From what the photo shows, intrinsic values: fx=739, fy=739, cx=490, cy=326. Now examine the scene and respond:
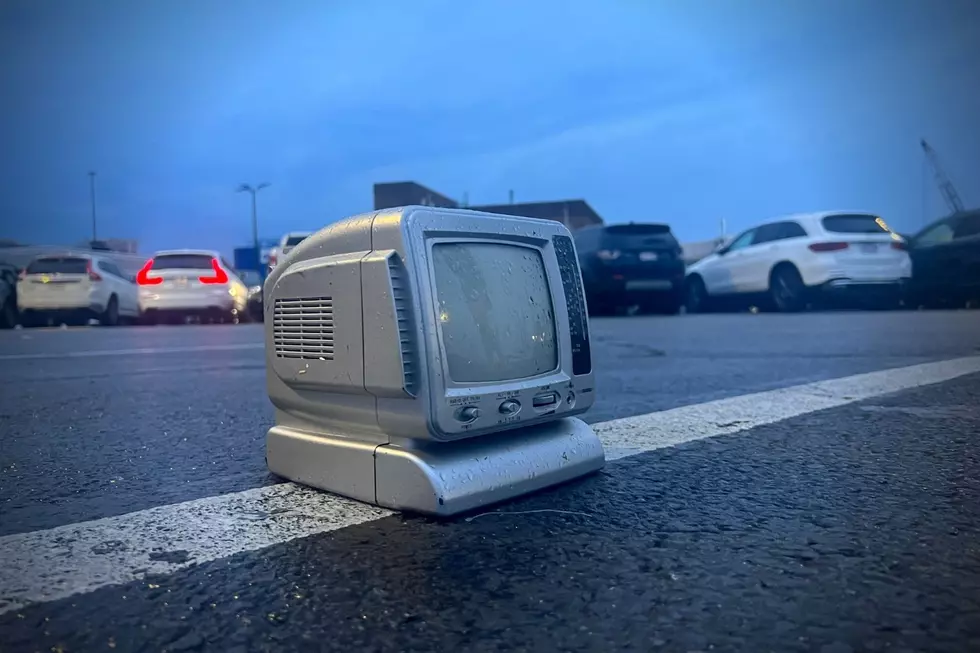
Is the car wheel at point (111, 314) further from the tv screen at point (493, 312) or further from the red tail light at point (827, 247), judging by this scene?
the tv screen at point (493, 312)

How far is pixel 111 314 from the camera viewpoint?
44.4ft

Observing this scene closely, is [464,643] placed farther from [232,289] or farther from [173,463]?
[232,289]

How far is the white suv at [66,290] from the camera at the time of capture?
41.6ft

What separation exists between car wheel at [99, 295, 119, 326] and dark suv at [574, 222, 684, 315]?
854cm

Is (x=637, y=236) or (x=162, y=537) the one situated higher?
(x=637, y=236)

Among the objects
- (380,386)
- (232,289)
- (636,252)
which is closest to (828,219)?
(636,252)

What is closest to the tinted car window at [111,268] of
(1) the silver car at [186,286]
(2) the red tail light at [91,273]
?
(2) the red tail light at [91,273]

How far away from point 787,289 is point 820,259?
888mm

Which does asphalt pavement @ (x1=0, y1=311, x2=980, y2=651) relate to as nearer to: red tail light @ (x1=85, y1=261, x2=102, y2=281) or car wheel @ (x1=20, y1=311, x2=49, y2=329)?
red tail light @ (x1=85, y1=261, x2=102, y2=281)

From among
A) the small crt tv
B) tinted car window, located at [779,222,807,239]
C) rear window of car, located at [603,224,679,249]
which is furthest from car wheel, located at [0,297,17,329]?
the small crt tv

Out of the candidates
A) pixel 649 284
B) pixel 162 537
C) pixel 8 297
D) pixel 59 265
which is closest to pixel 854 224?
pixel 649 284

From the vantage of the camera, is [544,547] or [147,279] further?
[147,279]

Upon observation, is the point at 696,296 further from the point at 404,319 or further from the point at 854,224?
the point at 404,319

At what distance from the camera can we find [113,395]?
144 inches
